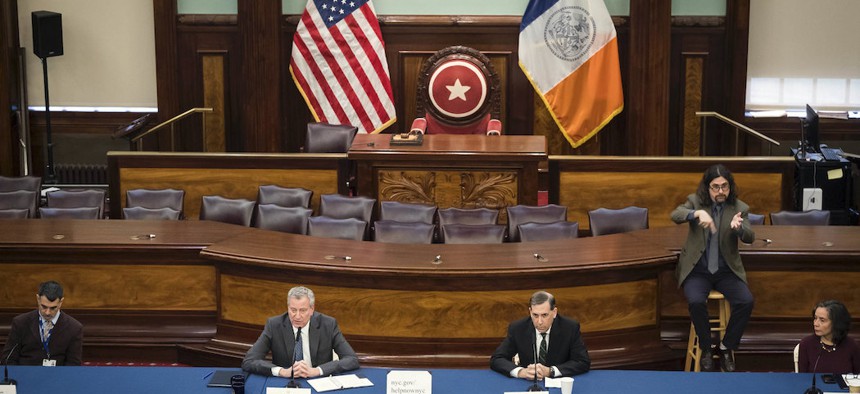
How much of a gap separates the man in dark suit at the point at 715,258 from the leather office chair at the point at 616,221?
1228 millimetres

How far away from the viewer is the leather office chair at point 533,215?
9.21 metres

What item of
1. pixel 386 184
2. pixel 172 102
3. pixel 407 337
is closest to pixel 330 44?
pixel 172 102

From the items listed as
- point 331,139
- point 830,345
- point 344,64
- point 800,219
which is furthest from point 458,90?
point 830,345

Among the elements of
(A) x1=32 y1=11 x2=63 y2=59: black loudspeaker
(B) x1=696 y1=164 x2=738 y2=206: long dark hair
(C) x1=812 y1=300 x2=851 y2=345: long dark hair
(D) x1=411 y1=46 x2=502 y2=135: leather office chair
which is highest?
(A) x1=32 y1=11 x2=63 y2=59: black loudspeaker

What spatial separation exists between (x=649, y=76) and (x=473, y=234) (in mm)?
5141

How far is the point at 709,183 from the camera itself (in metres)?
7.88

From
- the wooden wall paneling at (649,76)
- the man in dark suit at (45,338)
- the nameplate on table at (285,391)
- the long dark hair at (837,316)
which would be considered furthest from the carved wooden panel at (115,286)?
the wooden wall paneling at (649,76)

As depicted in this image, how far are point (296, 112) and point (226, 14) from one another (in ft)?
4.48

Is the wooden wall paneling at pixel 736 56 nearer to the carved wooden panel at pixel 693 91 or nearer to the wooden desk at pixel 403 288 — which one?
the carved wooden panel at pixel 693 91

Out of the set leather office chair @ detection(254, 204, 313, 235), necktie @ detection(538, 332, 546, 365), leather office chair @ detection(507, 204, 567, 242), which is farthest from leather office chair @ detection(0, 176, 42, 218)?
necktie @ detection(538, 332, 546, 365)

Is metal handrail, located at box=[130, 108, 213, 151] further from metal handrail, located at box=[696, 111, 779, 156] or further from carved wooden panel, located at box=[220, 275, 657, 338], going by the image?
metal handrail, located at box=[696, 111, 779, 156]

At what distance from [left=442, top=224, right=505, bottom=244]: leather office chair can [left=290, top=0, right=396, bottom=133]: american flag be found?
181 inches

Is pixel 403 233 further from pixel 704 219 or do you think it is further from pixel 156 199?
pixel 156 199

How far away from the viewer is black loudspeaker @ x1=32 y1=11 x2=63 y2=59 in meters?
13.2
